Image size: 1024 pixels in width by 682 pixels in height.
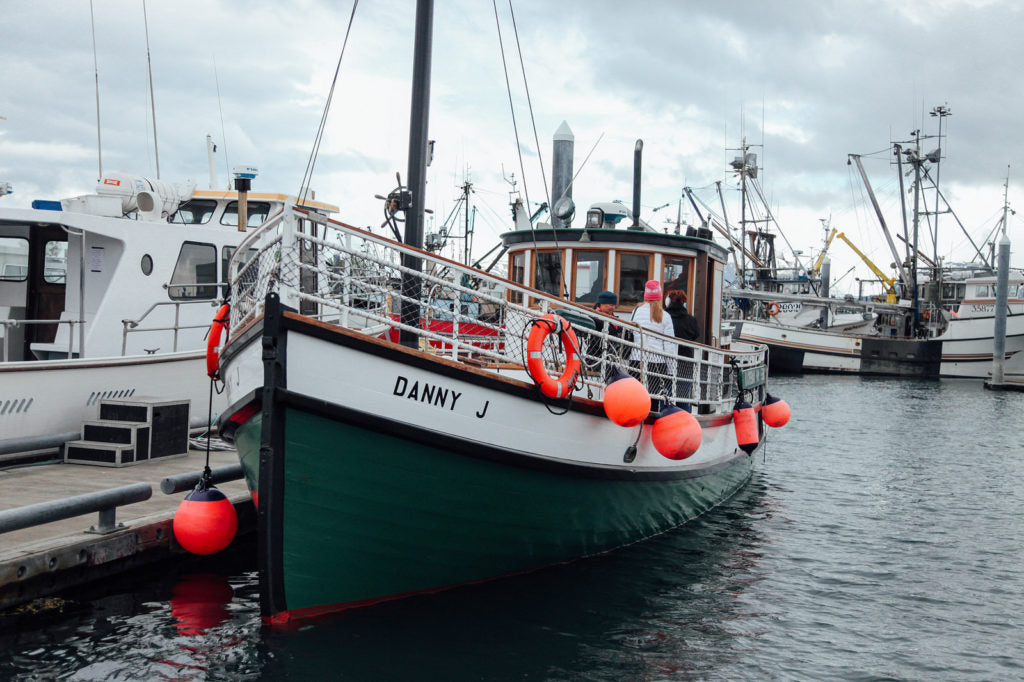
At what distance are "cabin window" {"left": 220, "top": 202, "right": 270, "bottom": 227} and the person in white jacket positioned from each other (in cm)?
790

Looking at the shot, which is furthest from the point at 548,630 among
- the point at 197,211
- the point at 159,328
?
the point at 197,211

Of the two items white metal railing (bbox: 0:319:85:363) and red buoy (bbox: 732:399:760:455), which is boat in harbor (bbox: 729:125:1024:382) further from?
white metal railing (bbox: 0:319:85:363)

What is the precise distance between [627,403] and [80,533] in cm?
467

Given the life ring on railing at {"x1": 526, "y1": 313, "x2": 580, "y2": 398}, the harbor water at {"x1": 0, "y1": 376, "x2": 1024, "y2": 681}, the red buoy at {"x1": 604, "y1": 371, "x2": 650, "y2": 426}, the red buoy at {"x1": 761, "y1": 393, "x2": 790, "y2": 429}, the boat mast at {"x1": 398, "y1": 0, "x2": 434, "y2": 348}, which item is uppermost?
the boat mast at {"x1": 398, "y1": 0, "x2": 434, "y2": 348}

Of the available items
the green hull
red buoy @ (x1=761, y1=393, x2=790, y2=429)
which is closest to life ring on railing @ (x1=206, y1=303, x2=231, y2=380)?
the green hull

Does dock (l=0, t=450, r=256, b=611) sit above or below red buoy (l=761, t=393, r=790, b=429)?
below

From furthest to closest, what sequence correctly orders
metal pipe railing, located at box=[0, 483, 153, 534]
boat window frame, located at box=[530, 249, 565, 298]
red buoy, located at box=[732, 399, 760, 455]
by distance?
boat window frame, located at box=[530, 249, 565, 298] < red buoy, located at box=[732, 399, 760, 455] < metal pipe railing, located at box=[0, 483, 153, 534]

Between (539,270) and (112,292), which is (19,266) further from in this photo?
(539,270)

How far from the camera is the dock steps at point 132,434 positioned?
9.17 metres

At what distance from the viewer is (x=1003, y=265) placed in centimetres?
3306

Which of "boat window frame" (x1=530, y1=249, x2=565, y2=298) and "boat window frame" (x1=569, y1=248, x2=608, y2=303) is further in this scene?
"boat window frame" (x1=530, y1=249, x2=565, y2=298)

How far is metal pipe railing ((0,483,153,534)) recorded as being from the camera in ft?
19.6

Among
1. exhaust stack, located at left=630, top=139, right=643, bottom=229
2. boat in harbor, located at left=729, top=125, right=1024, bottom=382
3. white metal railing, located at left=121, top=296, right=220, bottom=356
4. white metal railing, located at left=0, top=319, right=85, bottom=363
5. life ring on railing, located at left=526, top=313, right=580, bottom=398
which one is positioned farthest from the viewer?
boat in harbor, located at left=729, top=125, right=1024, bottom=382

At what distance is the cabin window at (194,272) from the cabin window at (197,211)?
6.14 ft
